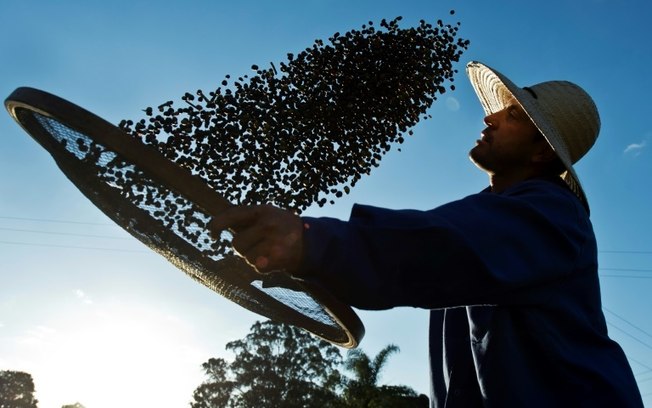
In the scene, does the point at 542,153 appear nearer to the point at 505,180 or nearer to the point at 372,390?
the point at 505,180

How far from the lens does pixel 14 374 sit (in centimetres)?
5900

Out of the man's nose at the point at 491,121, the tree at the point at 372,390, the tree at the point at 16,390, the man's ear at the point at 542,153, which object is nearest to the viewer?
the man's ear at the point at 542,153

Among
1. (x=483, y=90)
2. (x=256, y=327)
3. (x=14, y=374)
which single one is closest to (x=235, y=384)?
(x=256, y=327)

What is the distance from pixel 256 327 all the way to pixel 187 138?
123ft

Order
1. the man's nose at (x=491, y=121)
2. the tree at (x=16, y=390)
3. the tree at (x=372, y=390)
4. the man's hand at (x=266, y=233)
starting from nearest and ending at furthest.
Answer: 1. the man's hand at (x=266, y=233)
2. the man's nose at (x=491, y=121)
3. the tree at (x=372, y=390)
4. the tree at (x=16, y=390)

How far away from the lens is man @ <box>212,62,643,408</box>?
1.16m

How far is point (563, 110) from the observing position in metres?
2.18

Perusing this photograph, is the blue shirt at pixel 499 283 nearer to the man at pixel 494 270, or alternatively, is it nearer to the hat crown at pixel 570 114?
the man at pixel 494 270

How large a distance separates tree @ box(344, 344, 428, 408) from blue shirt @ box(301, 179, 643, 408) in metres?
27.9

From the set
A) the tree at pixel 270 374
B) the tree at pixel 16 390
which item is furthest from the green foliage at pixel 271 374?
the tree at pixel 16 390

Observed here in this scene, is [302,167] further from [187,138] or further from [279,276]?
[279,276]

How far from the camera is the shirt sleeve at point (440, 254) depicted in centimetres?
117

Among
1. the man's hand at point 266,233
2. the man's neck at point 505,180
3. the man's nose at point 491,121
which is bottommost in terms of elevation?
the man's hand at point 266,233

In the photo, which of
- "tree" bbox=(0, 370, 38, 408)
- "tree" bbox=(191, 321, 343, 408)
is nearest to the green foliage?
"tree" bbox=(191, 321, 343, 408)
